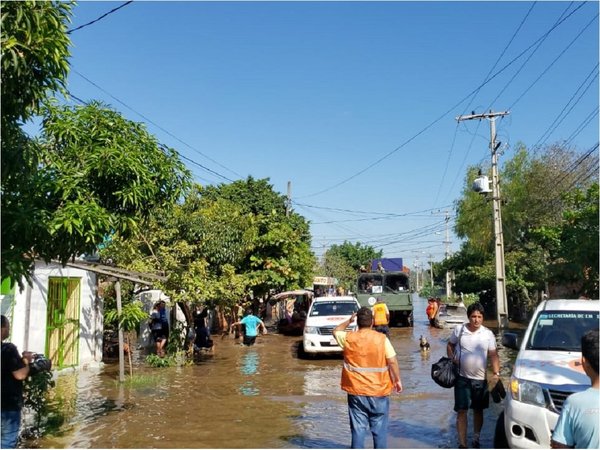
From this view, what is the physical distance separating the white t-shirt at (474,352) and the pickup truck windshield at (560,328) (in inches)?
19.4

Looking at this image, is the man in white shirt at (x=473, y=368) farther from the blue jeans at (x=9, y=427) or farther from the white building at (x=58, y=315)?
the white building at (x=58, y=315)

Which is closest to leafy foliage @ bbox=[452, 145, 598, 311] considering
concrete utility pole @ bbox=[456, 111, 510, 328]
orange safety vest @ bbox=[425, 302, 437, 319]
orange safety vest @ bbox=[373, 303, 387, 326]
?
concrete utility pole @ bbox=[456, 111, 510, 328]

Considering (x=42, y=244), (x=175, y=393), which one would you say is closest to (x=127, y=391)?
(x=175, y=393)

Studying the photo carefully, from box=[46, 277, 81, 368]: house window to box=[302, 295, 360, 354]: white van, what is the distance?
6.06 metres

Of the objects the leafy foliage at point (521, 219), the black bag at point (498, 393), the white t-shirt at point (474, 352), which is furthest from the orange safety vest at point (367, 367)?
the leafy foliage at point (521, 219)

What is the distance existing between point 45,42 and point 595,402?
536 cm

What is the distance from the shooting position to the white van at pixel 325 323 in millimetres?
15648

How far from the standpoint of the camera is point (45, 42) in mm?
5406

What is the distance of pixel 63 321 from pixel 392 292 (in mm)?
17960

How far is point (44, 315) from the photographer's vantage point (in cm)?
1204

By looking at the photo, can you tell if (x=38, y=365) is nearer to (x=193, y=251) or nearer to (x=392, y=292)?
(x=193, y=251)

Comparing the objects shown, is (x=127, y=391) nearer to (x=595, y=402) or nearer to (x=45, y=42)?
(x=45, y=42)

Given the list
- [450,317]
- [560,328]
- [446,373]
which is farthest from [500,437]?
[450,317]

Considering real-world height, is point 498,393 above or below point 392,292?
below
